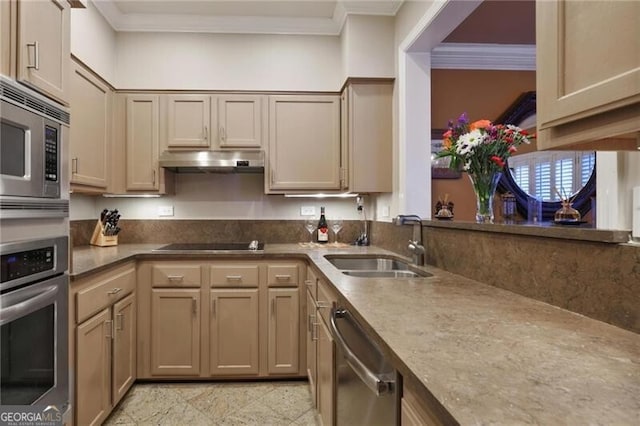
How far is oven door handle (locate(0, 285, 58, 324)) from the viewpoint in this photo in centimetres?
125

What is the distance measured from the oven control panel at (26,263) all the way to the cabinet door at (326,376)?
1.16 m

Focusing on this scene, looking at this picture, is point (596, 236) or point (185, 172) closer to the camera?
point (596, 236)

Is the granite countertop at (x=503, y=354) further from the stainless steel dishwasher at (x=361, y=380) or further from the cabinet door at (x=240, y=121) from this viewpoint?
the cabinet door at (x=240, y=121)

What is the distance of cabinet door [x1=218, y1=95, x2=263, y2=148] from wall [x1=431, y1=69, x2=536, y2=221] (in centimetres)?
149

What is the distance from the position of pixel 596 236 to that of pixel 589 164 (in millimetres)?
2023

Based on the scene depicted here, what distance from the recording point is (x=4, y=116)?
1.25 m

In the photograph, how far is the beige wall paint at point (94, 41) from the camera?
2.40 m

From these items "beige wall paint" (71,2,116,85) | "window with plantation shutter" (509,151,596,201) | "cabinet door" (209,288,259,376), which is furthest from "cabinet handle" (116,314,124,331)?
"window with plantation shutter" (509,151,596,201)

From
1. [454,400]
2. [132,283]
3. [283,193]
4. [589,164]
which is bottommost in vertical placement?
[132,283]

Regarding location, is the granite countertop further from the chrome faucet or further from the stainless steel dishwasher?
the chrome faucet

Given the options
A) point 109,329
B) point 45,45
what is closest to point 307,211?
point 109,329

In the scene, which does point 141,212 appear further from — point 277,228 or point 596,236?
point 596,236

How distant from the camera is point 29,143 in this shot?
138 centimetres

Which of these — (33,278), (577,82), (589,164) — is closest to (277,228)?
(33,278)
